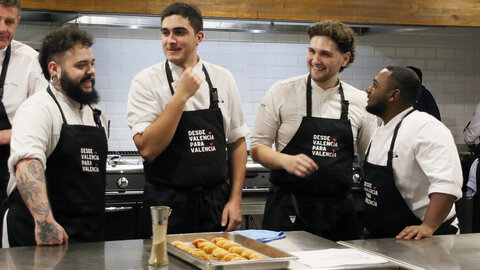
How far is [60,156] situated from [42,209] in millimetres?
316

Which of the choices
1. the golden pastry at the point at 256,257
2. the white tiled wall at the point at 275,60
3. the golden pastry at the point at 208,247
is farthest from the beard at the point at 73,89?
the white tiled wall at the point at 275,60

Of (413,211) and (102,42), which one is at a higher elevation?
(102,42)

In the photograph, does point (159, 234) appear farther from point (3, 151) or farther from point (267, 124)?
point (267, 124)

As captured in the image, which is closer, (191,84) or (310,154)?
(191,84)

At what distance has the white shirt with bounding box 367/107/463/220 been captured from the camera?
3.04 meters

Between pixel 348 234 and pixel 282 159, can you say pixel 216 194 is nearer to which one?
pixel 282 159

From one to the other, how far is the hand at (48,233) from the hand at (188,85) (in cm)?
88

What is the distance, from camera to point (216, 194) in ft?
11.1

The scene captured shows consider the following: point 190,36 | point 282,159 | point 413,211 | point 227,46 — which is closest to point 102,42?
point 227,46

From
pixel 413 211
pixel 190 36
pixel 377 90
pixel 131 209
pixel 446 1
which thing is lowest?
pixel 131 209

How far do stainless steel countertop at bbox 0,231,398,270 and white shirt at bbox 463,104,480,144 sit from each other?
14.0 ft

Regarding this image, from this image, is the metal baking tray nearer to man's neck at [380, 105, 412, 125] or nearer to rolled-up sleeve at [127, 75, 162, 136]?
rolled-up sleeve at [127, 75, 162, 136]

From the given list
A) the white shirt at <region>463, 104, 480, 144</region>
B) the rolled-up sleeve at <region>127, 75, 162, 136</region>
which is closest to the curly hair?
the rolled-up sleeve at <region>127, 75, 162, 136</region>

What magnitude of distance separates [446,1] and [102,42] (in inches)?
116
